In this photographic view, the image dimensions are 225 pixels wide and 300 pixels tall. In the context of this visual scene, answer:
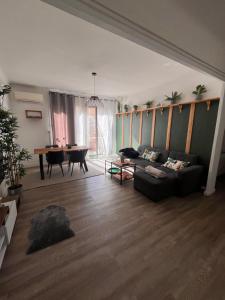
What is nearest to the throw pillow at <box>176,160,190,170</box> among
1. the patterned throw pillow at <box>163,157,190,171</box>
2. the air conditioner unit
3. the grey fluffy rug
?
the patterned throw pillow at <box>163,157,190,171</box>

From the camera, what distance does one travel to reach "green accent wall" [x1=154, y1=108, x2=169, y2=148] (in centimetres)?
396

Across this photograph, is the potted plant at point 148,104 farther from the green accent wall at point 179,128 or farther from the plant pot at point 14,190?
the plant pot at point 14,190

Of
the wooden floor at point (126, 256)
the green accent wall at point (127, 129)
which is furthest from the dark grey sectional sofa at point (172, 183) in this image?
the green accent wall at point (127, 129)

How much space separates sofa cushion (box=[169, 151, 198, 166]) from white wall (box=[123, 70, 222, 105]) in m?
1.37

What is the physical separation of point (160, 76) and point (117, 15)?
2.83m

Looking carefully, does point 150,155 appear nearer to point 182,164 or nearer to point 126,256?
point 182,164

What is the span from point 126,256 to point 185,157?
8.42 ft

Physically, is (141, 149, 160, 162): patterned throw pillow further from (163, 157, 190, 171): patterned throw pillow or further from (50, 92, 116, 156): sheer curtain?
(50, 92, 116, 156): sheer curtain

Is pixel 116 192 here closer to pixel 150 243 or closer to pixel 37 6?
pixel 150 243

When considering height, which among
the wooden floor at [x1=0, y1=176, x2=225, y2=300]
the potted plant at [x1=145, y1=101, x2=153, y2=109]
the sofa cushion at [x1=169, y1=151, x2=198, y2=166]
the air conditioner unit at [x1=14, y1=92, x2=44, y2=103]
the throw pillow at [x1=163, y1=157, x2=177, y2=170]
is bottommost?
the wooden floor at [x1=0, y1=176, x2=225, y2=300]

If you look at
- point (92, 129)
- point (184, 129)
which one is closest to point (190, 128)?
point (184, 129)

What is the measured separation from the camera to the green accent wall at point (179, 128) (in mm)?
3447

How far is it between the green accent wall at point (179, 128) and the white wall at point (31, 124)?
4054 mm

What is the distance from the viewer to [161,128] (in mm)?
4102
